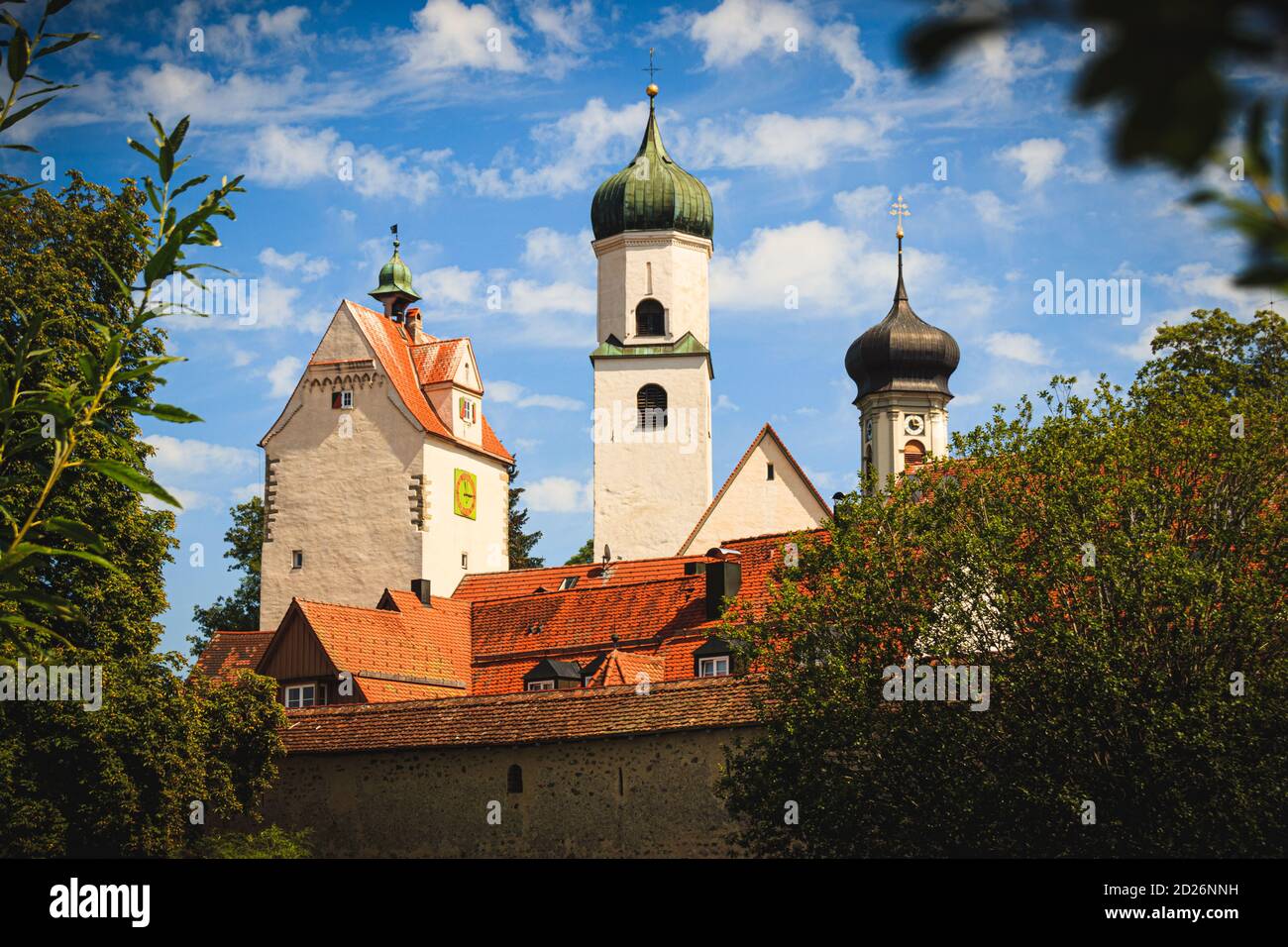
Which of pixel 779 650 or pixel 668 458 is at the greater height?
pixel 668 458

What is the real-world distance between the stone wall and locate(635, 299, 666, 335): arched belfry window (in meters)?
33.8

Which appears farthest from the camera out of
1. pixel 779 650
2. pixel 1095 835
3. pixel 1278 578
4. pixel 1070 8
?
pixel 779 650

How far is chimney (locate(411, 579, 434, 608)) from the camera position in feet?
156

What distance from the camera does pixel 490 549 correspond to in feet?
189

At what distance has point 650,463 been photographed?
6159 centimetres

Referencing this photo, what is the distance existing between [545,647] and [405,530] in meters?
11.2

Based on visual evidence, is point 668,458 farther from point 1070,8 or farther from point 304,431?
point 1070,8

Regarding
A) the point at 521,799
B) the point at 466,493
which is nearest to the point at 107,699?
the point at 521,799

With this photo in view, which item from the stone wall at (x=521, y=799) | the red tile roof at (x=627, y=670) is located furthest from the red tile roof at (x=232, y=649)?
the stone wall at (x=521, y=799)

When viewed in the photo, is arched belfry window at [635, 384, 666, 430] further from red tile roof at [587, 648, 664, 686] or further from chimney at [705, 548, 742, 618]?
red tile roof at [587, 648, 664, 686]

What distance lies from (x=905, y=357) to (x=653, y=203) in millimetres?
18542
